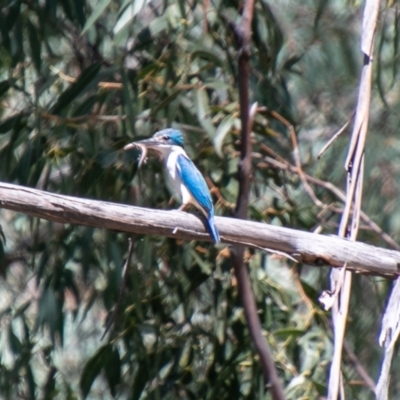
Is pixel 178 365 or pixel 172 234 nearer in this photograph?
pixel 172 234

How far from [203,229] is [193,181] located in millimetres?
734

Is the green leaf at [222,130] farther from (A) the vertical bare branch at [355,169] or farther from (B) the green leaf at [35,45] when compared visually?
(A) the vertical bare branch at [355,169]

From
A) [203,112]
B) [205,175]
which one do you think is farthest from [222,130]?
[205,175]

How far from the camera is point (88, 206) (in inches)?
73.5

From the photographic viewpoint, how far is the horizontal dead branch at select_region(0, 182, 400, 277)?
6.07 feet

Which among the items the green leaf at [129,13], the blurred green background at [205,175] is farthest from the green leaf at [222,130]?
the green leaf at [129,13]

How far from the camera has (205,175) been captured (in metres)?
3.06

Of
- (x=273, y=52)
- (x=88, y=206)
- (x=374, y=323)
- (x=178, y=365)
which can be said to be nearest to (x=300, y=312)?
(x=374, y=323)

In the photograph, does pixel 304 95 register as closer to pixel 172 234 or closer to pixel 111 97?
pixel 111 97

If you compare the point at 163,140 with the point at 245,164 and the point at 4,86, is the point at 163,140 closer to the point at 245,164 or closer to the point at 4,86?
the point at 4,86

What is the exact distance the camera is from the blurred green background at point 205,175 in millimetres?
2941

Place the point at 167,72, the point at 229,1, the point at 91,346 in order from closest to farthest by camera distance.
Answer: the point at 167,72
the point at 229,1
the point at 91,346

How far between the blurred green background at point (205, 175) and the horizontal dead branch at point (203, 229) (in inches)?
29.5

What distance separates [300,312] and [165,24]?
98 centimetres
